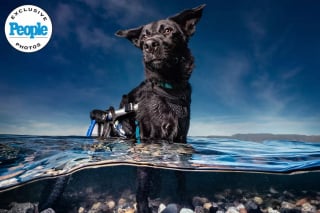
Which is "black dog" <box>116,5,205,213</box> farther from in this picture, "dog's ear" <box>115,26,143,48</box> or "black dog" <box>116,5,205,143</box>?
"dog's ear" <box>115,26,143,48</box>

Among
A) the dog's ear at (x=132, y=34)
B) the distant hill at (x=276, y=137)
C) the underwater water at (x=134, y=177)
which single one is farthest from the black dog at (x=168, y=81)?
the distant hill at (x=276, y=137)

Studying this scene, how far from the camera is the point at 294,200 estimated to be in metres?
6.12

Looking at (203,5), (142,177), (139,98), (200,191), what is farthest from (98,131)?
(203,5)

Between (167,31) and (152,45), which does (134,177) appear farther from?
(167,31)

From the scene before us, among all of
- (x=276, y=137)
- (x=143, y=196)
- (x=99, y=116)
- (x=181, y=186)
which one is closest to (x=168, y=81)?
(x=99, y=116)

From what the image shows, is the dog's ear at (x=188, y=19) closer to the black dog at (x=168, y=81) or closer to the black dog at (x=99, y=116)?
the black dog at (x=168, y=81)

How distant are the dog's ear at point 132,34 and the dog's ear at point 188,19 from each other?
848mm

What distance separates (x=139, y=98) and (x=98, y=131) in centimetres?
194

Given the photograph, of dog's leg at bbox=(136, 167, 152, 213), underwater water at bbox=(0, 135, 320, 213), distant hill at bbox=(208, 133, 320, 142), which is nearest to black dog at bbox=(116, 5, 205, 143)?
underwater water at bbox=(0, 135, 320, 213)

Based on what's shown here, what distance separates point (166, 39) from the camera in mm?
4723

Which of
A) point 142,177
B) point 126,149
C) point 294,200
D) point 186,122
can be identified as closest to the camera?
point 142,177

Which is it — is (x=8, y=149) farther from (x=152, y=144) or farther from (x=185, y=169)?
(x=185, y=169)

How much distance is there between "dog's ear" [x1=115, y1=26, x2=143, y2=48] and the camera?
5.49 meters

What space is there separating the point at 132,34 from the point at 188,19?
4.43 feet
